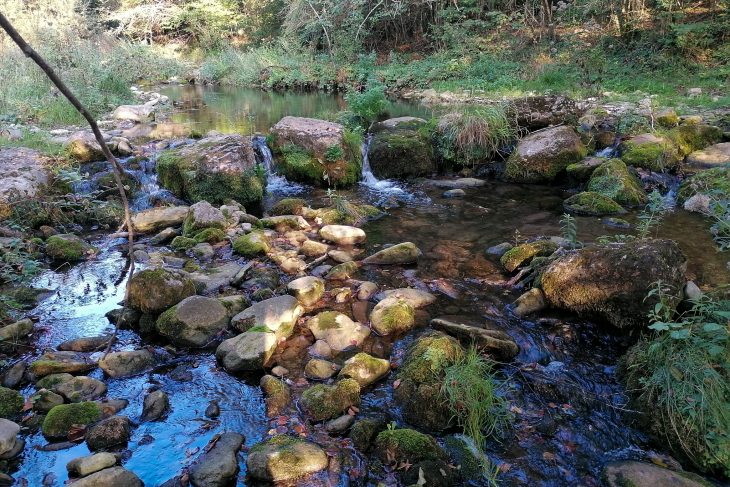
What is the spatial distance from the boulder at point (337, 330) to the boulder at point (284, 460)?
4.25ft

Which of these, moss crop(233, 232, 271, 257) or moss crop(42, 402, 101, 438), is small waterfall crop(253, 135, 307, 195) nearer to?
moss crop(233, 232, 271, 257)

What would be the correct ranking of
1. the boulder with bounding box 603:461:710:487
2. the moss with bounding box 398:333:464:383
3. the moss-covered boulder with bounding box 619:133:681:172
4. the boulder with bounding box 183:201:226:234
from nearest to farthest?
the boulder with bounding box 603:461:710:487 < the moss with bounding box 398:333:464:383 < the boulder with bounding box 183:201:226:234 < the moss-covered boulder with bounding box 619:133:681:172

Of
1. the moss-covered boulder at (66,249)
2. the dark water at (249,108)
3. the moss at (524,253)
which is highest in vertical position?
the dark water at (249,108)

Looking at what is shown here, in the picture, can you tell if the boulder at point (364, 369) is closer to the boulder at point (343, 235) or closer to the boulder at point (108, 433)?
the boulder at point (108, 433)

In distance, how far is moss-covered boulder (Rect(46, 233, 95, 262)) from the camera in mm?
6285

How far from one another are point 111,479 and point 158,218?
5.06 m

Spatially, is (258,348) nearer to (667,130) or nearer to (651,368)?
(651,368)

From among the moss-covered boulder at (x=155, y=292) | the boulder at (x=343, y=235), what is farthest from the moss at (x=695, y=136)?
the moss-covered boulder at (x=155, y=292)

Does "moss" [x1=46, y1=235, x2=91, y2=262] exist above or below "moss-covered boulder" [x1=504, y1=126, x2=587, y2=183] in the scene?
above

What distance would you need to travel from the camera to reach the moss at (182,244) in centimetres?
671

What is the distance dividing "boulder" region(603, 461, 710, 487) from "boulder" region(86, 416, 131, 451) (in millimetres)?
3043

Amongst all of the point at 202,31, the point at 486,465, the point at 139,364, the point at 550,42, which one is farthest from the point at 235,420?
the point at 202,31

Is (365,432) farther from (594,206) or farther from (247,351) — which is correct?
(594,206)

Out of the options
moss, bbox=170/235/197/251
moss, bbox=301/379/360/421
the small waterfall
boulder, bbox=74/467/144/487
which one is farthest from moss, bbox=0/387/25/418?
the small waterfall
